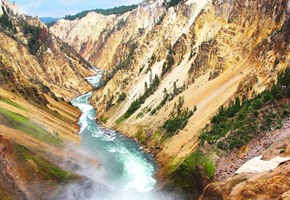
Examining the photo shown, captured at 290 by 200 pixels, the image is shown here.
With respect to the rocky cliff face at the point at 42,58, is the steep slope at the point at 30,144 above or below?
below

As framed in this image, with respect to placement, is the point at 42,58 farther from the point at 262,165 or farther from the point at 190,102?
the point at 262,165

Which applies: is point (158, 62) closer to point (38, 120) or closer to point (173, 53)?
point (173, 53)

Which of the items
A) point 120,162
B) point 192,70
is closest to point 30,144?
point 120,162

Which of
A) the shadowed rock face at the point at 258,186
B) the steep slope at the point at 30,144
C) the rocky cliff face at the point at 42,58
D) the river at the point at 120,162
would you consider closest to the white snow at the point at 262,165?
the shadowed rock face at the point at 258,186

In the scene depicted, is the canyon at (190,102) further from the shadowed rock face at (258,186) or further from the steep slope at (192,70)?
the steep slope at (192,70)

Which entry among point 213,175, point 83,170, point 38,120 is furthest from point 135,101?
point 213,175
